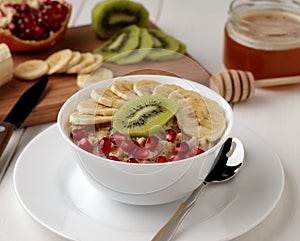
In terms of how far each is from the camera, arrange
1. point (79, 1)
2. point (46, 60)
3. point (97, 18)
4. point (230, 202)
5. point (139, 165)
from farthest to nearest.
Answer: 1. point (79, 1)
2. point (97, 18)
3. point (46, 60)
4. point (230, 202)
5. point (139, 165)

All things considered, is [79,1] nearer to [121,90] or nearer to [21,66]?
[21,66]

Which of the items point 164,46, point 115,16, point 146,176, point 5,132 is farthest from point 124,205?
point 115,16

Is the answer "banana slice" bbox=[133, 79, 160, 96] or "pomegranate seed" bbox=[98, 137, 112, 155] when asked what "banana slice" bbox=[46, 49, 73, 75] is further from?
"pomegranate seed" bbox=[98, 137, 112, 155]

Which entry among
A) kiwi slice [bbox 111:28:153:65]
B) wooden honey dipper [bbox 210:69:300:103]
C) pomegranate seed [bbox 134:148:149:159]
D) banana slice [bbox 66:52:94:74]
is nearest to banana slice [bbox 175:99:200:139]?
pomegranate seed [bbox 134:148:149:159]

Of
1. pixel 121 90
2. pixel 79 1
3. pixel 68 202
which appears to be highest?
pixel 121 90

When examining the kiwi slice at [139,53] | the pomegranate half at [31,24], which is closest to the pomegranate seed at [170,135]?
the kiwi slice at [139,53]

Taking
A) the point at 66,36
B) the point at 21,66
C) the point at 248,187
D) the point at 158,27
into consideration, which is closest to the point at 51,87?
the point at 21,66
